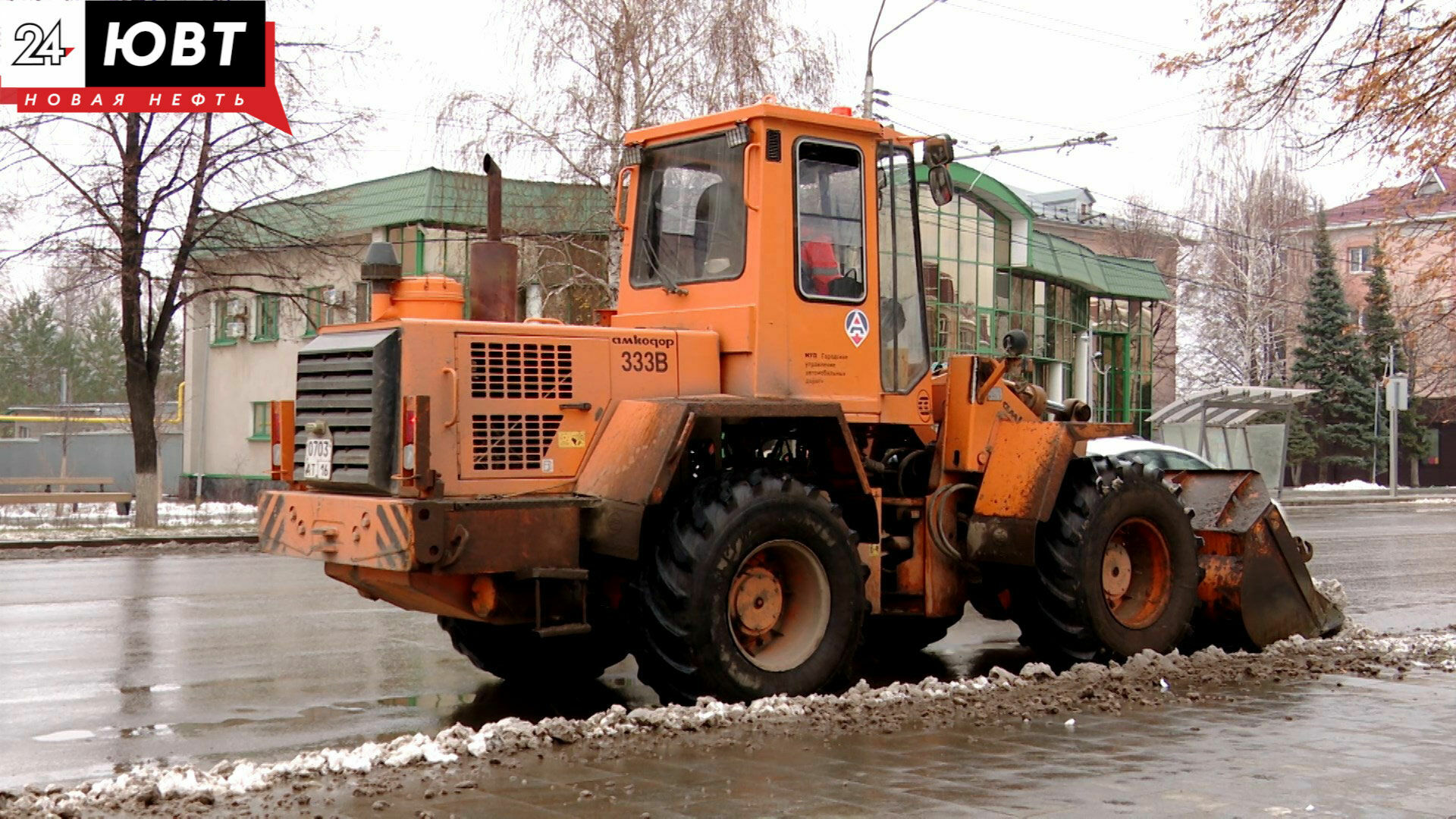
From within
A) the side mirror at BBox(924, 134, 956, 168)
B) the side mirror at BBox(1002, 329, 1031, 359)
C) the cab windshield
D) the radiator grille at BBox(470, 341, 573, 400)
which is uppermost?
the side mirror at BBox(924, 134, 956, 168)

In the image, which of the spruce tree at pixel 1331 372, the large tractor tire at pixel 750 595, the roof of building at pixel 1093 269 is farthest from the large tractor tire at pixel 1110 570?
the spruce tree at pixel 1331 372

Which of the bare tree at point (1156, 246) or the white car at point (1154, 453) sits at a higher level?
→ the bare tree at point (1156, 246)

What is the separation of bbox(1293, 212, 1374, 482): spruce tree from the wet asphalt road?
4383cm

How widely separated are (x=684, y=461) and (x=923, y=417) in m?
1.95

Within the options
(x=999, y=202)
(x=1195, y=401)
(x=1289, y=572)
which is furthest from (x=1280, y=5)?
(x=999, y=202)

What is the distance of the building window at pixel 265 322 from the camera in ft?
121

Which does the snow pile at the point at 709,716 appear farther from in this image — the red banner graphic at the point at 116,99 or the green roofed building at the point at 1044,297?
the green roofed building at the point at 1044,297

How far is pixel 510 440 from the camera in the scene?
26.2ft

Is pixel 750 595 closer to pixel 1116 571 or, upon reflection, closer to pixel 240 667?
pixel 1116 571

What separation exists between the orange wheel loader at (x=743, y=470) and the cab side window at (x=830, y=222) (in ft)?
0.05

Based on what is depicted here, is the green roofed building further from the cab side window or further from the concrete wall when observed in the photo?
the cab side window

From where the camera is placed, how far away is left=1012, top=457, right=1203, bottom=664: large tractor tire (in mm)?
9516

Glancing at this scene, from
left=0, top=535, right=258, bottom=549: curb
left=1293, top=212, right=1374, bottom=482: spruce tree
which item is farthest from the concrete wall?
left=1293, top=212, right=1374, bottom=482: spruce tree

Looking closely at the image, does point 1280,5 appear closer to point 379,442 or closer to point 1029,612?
point 1029,612
